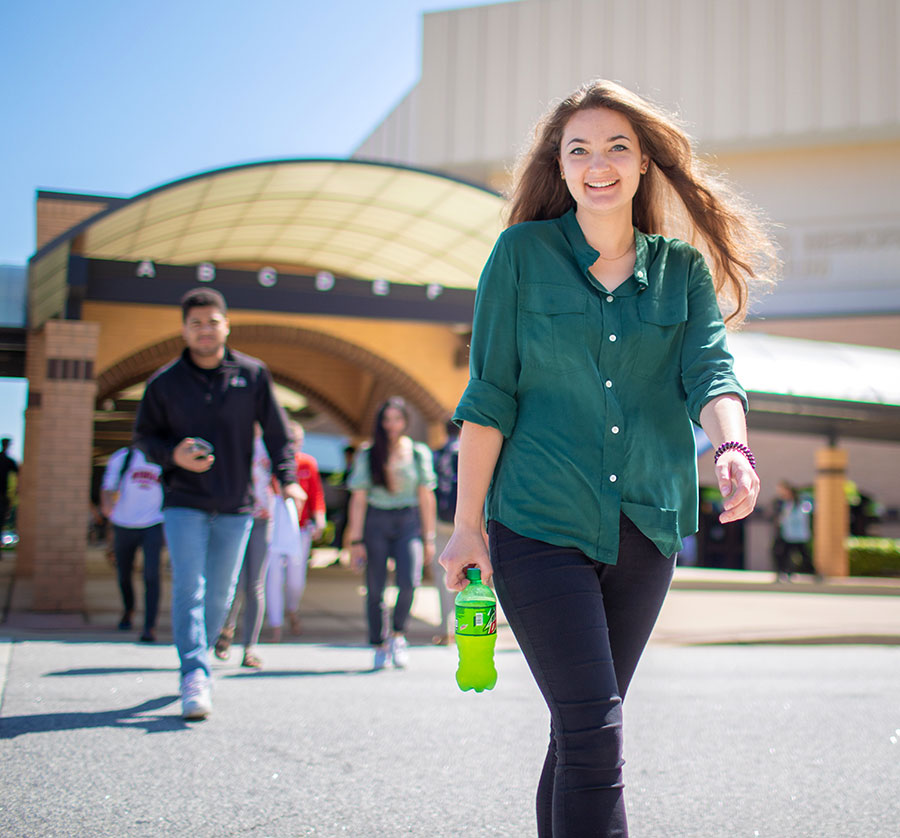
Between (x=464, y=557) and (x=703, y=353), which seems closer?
(x=464, y=557)

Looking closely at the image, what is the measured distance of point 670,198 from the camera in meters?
2.66

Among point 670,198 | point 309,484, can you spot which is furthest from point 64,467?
point 670,198

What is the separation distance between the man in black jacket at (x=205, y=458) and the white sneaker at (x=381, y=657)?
67.7 inches

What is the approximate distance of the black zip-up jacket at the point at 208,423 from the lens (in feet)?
16.4

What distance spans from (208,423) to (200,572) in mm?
727

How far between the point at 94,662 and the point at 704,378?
5.42m

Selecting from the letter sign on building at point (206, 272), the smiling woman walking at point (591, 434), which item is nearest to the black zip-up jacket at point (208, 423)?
the smiling woman walking at point (591, 434)

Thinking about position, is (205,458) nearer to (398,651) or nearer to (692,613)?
(398,651)

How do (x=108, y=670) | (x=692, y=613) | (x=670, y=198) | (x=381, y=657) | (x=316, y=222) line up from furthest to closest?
(x=316, y=222), (x=692, y=613), (x=381, y=657), (x=108, y=670), (x=670, y=198)

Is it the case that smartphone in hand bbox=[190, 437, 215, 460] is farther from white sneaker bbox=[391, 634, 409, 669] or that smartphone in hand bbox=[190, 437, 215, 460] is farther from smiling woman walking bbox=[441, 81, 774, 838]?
smiling woman walking bbox=[441, 81, 774, 838]

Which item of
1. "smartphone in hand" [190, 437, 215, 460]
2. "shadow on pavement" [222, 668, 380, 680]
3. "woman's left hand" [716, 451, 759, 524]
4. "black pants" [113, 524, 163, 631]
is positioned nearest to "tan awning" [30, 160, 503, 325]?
"black pants" [113, 524, 163, 631]

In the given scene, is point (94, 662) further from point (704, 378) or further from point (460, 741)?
point (704, 378)

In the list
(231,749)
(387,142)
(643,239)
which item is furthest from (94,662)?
(387,142)

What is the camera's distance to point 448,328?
603 inches
